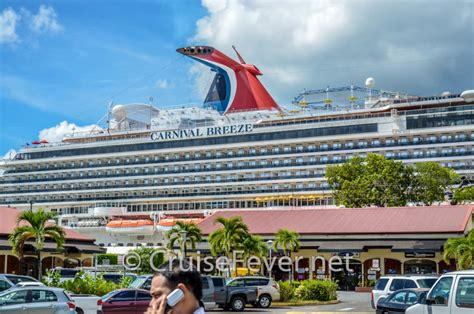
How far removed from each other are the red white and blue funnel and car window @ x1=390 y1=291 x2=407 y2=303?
82559mm

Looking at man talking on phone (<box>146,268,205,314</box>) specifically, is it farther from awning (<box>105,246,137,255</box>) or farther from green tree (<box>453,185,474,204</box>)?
awning (<box>105,246,137,255</box>)

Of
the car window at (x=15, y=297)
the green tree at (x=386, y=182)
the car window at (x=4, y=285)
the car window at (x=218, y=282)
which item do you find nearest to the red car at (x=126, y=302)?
the car window at (x=15, y=297)

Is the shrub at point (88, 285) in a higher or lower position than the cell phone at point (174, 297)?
lower

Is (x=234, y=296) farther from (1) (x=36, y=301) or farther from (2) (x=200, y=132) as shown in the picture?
(2) (x=200, y=132)

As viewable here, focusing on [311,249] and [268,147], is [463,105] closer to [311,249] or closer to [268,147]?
[268,147]

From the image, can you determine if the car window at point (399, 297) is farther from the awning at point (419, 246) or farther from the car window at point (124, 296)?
the awning at point (419, 246)

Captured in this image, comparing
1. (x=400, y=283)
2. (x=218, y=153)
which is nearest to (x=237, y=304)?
(x=400, y=283)

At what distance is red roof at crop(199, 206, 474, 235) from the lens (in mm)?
49375

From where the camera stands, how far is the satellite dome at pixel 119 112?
107250 millimetres

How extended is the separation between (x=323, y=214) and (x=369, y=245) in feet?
25.0

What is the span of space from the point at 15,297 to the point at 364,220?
3835cm

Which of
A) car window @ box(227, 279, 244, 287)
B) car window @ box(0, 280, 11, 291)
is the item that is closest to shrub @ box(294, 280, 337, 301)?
car window @ box(227, 279, 244, 287)

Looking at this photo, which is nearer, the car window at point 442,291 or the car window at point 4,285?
the car window at point 442,291

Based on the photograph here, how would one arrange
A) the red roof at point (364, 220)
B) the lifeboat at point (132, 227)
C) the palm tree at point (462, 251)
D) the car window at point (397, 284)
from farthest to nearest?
the lifeboat at point (132, 227) → the red roof at point (364, 220) → the palm tree at point (462, 251) → the car window at point (397, 284)
